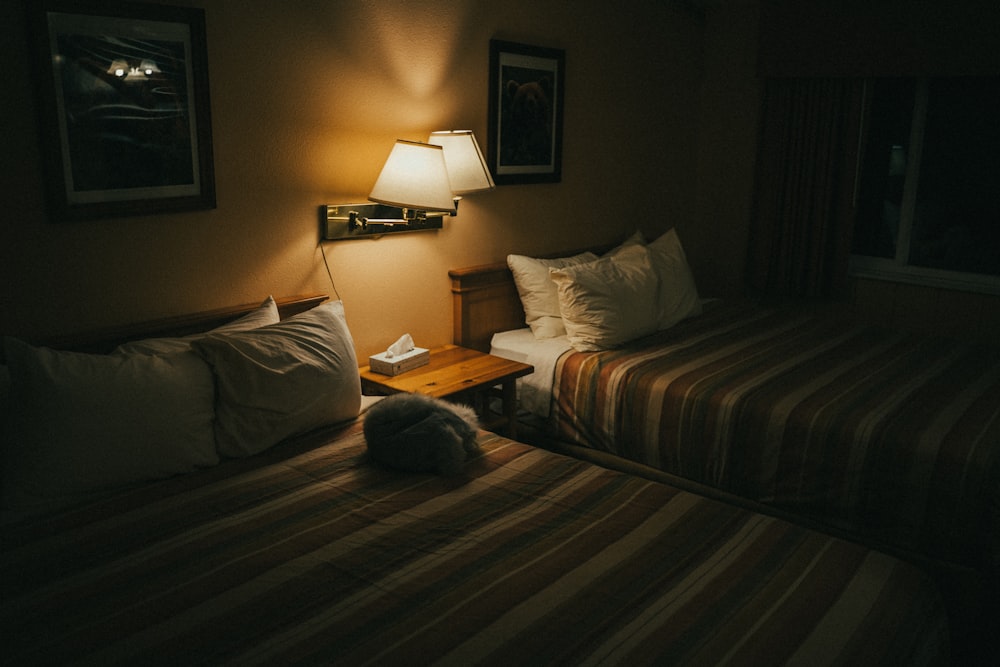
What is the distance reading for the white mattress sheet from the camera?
3125 millimetres

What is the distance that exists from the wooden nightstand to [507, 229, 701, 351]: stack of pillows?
1.09 feet

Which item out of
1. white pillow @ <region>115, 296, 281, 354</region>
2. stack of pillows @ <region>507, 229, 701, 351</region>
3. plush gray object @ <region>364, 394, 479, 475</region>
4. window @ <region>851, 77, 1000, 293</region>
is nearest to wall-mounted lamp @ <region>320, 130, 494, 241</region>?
white pillow @ <region>115, 296, 281, 354</region>

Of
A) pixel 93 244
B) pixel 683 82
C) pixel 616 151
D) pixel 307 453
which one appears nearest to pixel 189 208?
pixel 93 244

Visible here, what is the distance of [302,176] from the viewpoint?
2.67 metres

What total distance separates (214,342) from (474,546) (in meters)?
0.91

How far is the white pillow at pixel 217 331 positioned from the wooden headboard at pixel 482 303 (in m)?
0.88

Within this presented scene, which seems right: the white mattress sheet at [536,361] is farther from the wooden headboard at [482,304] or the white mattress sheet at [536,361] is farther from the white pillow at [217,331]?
the white pillow at [217,331]

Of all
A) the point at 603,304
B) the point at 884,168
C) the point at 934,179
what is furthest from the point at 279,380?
the point at 934,179

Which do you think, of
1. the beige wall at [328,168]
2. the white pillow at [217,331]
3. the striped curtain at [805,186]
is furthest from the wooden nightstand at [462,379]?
the striped curtain at [805,186]

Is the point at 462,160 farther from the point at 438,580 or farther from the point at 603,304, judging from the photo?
the point at 438,580

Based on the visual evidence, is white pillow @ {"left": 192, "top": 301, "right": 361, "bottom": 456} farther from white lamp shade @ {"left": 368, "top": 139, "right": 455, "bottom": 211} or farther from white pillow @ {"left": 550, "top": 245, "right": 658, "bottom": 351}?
white pillow @ {"left": 550, "top": 245, "right": 658, "bottom": 351}

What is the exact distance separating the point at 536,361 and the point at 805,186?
6.58ft

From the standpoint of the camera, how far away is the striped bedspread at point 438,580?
55.9 inches

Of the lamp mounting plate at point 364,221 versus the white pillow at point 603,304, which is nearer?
the lamp mounting plate at point 364,221
